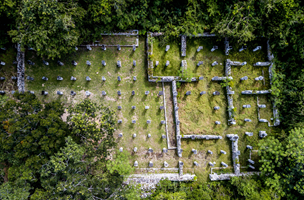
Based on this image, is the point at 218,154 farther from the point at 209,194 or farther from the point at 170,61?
the point at 170,61

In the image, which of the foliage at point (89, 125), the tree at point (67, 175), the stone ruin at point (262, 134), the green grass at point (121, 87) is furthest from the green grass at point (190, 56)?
the tree at point (67, 175)

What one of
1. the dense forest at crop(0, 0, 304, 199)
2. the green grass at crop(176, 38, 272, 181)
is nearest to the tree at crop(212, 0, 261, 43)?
the dense forest at crop(0, 0, 304, 199)

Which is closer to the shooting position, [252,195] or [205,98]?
[252,195]

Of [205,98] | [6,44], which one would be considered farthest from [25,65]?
[205,98]

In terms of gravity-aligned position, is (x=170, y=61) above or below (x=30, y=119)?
above

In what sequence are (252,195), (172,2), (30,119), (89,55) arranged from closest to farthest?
(30,119) < (252,195) < (172,2) < (89,55)

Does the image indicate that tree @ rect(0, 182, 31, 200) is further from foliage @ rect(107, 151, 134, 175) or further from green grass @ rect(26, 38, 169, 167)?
green grass @ rect(26, 38, 169, 167)

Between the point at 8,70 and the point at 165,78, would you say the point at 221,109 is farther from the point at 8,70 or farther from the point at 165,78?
the point at 8,70
